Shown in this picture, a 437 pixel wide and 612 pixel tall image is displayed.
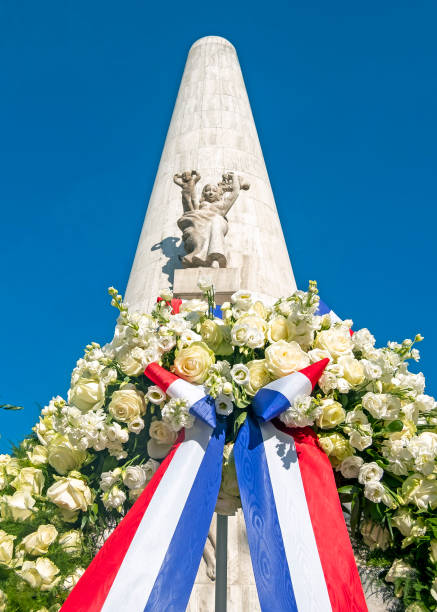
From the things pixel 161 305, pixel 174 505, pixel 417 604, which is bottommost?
pixel 417 604

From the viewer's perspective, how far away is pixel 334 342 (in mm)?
2902

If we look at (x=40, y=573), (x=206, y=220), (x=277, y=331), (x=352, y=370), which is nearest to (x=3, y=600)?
(x=40, y=573)

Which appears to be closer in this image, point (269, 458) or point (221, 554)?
point (269, 458)

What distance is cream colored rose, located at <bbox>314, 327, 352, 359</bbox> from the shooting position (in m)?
2.86

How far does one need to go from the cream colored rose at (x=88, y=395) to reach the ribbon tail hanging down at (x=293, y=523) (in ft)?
2.42

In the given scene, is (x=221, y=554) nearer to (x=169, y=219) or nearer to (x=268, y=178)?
(x=169, y=219)

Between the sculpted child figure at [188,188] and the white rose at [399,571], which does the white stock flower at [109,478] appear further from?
the sculpted child figure at [188,188]

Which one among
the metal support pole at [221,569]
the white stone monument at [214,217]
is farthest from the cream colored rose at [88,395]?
the white stone monument at [214,217]

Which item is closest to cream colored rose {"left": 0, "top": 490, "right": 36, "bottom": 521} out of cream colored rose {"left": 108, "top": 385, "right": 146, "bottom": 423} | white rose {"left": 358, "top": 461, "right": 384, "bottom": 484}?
cream colored rose {"left": 108, "top": 385, "right": 146, "bottom": 423}

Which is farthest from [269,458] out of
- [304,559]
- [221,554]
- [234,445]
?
[221,554]

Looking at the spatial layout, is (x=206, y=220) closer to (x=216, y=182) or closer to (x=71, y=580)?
(x=216, y=182)

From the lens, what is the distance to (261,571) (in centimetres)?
240

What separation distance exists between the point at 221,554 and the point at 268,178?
854 cm

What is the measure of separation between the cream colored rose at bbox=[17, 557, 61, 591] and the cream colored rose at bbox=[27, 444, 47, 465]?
572mm
